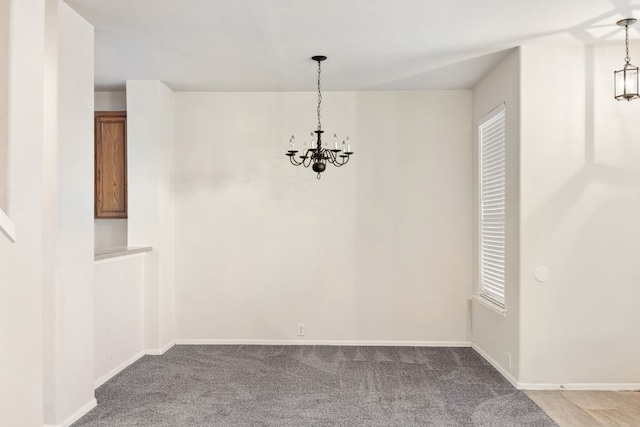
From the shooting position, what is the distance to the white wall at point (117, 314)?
4.50 m

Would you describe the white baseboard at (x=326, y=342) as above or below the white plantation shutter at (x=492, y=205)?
below

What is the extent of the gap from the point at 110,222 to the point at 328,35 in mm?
3319

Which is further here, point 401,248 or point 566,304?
point 401,248

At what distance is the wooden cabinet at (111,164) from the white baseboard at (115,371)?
1.50m

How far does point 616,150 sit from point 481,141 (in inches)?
58.3

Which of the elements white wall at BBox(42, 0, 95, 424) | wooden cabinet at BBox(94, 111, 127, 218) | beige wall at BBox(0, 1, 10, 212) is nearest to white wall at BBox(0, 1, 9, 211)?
beige wall at BBox(0, 1, 10, 212)

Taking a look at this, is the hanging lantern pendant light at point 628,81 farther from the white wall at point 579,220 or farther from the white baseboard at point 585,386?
the white baseboard at point 585,386

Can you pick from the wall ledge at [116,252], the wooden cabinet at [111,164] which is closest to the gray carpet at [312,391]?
the wall ledge at [116,252]

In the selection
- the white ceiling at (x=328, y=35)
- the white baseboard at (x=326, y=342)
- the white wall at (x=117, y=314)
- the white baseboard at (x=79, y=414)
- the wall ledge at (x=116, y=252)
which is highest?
the white ceiling at (x=328, y=35)

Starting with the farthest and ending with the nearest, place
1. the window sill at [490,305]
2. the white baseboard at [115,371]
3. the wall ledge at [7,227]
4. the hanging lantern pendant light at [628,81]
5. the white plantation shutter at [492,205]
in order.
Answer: the white plantation shutter at [492,205] → the window sill at [490,305] → the white baseboard at [115,371] → the hanging lantern pendant light at [628,81] → the wall ledge at [7,227]

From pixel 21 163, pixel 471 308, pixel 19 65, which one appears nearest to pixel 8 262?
pixel 21 163

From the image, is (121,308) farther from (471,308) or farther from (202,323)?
(471,308)

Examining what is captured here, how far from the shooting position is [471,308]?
5.88m

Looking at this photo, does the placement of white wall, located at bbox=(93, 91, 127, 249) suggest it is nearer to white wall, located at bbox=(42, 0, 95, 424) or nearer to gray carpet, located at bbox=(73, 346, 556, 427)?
gray carpet, located at bbox=(73, 346, 556, 427)
